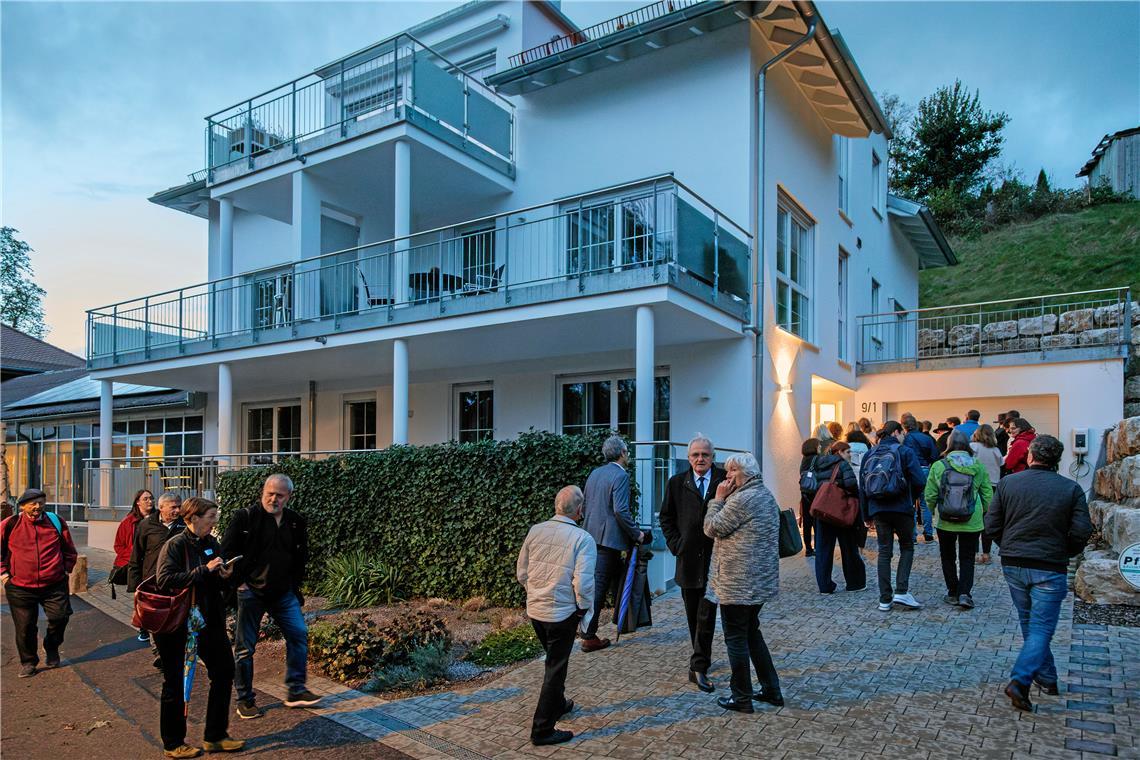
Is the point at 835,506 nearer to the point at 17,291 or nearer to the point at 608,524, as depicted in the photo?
the point at 608,524

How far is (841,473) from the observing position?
788 cm

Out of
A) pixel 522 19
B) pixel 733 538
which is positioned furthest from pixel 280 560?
pixel 522 19

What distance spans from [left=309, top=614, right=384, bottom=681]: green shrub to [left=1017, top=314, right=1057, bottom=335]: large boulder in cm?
1617

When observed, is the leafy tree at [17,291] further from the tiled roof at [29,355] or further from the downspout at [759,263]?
the downspout at [759,263]

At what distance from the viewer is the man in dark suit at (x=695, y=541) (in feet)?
17.9

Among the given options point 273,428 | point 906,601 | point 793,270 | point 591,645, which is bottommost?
point 591,645

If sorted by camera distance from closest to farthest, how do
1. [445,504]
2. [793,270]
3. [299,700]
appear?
[299,700] → [445,504] → [793,270]

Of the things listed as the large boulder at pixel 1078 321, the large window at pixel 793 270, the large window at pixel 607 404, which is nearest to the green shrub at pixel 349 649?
the large window at pixel 607 404

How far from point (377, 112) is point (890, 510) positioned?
36.1 ft

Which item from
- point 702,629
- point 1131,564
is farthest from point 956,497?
point 702,629

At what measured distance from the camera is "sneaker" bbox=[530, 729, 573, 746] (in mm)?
4660

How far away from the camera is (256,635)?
5648 millimetres

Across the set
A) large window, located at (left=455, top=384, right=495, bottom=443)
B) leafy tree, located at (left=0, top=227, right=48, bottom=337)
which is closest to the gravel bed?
large window, located at (left=455, top=384, right=495, bottom=443)

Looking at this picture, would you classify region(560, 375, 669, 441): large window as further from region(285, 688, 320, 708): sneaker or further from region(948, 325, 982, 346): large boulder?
region(948, 325, 982, 346): large boulder
